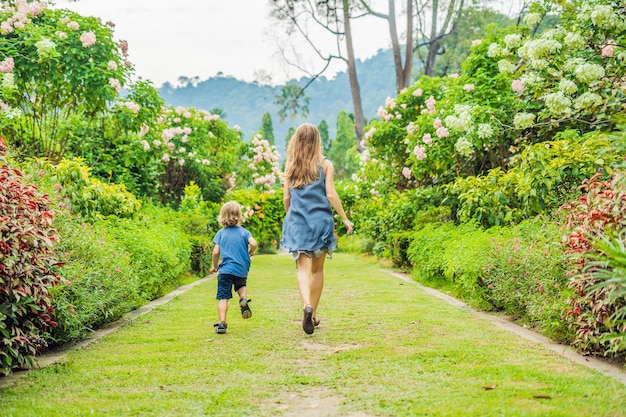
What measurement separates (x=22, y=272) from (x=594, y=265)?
12.7ft

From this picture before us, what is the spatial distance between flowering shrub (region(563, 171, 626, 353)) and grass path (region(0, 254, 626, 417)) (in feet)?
1.00

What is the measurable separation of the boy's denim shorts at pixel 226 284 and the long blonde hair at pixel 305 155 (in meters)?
1.15

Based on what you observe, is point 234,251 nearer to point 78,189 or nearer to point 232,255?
point 232,255

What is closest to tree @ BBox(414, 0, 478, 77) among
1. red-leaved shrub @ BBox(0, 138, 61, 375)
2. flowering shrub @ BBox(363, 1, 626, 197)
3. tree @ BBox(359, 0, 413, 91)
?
tree @ BBox(359, 0, 413, 91)

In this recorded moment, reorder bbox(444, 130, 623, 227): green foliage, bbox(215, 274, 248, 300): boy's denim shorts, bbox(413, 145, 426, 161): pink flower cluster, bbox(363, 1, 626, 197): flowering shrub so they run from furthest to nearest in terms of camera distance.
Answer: bbox(413, 145, 426, 161): pink flower cluster < bbox(363, 1, 626, 197): flowering shrub < bbox(444, 130, 623, 227): green foliage < bbox(215, 274, 248, 300): boy's denim shorts

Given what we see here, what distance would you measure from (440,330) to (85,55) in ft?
24.7

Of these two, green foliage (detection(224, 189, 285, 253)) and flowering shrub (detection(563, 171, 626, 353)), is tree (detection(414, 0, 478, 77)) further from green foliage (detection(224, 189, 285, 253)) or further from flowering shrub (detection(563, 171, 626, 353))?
flowering shrub (detection(563, 171, 626, 353))

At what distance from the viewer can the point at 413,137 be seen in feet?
40.4

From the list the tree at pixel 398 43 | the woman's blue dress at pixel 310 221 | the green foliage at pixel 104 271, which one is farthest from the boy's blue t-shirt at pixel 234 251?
the tree at pixel 398 43

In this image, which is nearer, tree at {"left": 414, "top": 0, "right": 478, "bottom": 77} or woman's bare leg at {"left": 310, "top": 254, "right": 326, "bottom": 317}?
woman's bare leg at {"left": 310, "top": 254, "right": 326, "bottom": 317}

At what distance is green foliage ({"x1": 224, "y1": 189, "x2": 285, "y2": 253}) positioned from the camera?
19453 millimetres

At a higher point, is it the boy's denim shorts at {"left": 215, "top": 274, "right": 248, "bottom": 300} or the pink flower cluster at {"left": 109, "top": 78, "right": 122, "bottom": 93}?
the pink flower cluster at {"left": 109, "top": 78, "right": 122, "bottom": 93}

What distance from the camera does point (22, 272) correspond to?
13.9ft

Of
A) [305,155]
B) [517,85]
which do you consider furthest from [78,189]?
[517,85]
